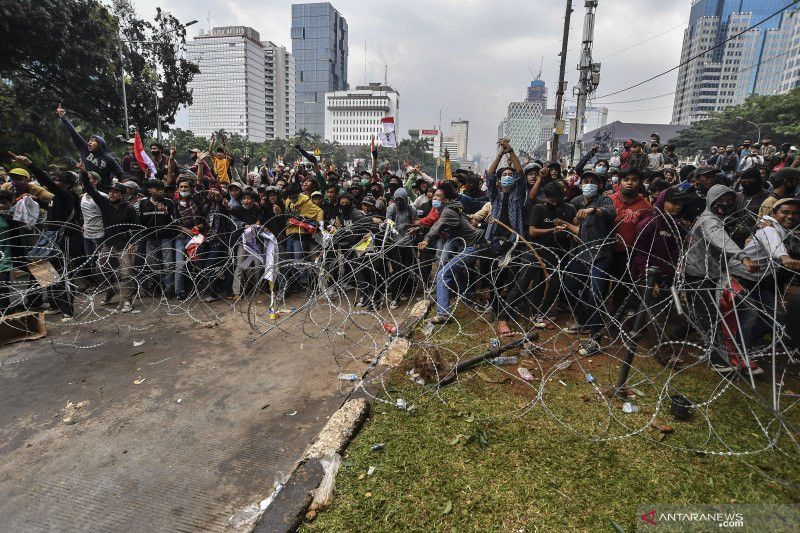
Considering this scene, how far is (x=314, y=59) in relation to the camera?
571 ft

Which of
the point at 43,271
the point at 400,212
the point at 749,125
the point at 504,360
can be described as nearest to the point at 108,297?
the point at 43,271

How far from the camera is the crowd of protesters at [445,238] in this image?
4.62 meters

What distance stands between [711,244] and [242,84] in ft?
460

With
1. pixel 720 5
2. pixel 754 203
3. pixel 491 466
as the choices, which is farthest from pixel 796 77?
pixel 491 466

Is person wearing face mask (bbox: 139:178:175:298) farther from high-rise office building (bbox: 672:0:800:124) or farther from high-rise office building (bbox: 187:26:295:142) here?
high-rise office building (bbox: 187:26:295:142)

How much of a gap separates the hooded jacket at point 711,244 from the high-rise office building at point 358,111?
475 ft

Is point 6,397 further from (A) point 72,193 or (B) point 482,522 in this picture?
(B) point 482,522

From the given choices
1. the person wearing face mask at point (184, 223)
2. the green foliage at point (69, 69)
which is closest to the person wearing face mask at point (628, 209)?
the person wearing face mask at point (184, 223)

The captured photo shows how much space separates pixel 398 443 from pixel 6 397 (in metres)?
4.11

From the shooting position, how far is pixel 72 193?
6.77 m

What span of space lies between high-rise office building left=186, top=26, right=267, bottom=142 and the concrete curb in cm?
13388

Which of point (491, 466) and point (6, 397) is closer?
Result: point (491, 466)

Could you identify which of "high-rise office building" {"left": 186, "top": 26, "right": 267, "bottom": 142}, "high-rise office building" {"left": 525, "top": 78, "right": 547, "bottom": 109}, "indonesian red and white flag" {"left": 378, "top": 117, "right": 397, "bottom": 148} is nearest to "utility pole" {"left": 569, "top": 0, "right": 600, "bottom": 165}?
"indonesian red and white flag" {"left": 378, "top": 117, "right": 397, "bottom": 148}

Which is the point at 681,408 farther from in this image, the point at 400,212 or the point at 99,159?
the point at 99,159
